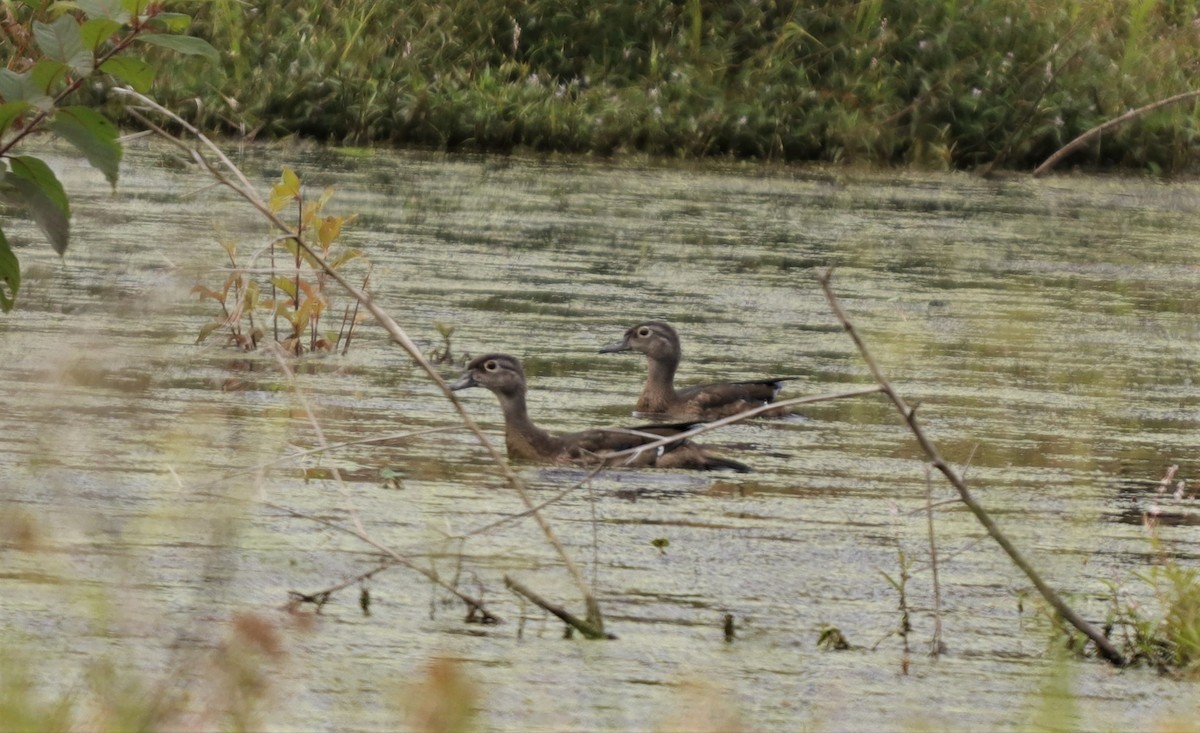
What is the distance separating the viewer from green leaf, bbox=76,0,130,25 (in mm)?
4055

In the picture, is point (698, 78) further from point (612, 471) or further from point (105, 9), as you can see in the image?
point (105, 9)

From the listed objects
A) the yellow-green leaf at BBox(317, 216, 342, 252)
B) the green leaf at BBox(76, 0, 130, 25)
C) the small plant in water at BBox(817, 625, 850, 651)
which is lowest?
the small plant in water at BBox(817, 625, 850, 651)

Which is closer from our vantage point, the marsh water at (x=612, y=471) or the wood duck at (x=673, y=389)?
the marsh water at (x=612, y=471)

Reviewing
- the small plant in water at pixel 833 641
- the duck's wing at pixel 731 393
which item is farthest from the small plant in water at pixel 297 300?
the small plant in water at pixel 833 641

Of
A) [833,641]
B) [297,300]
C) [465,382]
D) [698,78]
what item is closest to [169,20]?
[833,641]

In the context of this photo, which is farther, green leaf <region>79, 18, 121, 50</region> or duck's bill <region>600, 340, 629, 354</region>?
duck's bill <region>600, 340, 629, 354</region>

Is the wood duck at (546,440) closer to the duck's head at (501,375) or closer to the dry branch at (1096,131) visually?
the duck's head at (501,375)

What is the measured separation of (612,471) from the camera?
7848 millimetres

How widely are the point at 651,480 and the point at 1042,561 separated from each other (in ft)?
5.65

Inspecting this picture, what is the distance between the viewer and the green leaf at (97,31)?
4.05 m

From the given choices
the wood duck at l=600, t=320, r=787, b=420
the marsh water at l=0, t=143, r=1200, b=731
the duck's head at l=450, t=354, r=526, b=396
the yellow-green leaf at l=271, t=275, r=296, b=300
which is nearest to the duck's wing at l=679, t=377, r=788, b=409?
the wood duck at l=600, t=320, r=787, b=420

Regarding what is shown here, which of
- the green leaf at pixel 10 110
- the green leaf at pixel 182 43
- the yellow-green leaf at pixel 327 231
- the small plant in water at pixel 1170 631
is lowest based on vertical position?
the small plant in water at pixel 1170 631

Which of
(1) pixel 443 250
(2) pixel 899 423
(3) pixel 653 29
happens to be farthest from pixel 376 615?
(3) pixel 653 29

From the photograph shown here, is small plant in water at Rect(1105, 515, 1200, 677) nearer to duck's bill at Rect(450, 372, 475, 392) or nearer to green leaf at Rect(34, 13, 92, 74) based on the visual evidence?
green leaf at Rect(34, 13, 92, 74)
